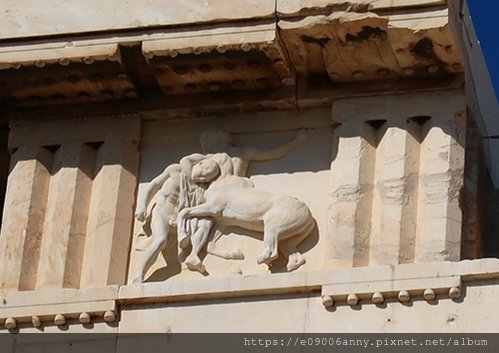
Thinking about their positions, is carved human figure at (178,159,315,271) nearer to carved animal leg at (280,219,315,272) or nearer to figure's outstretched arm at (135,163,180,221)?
carved animal leg at (280,219,315,272)

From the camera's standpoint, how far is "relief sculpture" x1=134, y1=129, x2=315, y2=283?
10961mm

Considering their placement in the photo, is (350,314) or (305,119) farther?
(305,119)

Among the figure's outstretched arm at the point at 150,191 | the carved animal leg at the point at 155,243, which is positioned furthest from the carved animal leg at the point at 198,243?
the figure's outstretched arm at the point at 150,191

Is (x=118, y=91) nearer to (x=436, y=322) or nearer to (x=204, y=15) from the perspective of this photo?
(x=204, y=15)

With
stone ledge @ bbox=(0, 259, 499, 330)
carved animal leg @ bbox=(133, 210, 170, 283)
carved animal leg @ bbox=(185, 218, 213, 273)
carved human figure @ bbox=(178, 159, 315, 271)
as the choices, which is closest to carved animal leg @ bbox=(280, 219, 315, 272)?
carved human figure @ bbox=(178, 159, 315, 271)

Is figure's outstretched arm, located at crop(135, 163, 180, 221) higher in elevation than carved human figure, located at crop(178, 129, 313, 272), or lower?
lower

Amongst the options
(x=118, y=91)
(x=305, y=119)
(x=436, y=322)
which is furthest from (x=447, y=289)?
(x=118, y=91)

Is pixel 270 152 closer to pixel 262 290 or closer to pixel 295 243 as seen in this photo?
pixel 295 243

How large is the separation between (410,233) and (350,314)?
527mm

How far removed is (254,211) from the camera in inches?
435

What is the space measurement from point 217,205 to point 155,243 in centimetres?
34

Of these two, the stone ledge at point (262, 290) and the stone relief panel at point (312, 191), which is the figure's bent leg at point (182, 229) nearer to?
the stone relief panel at point (312, 191)

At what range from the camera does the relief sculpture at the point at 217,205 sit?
11.0m

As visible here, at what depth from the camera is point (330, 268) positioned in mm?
10766
